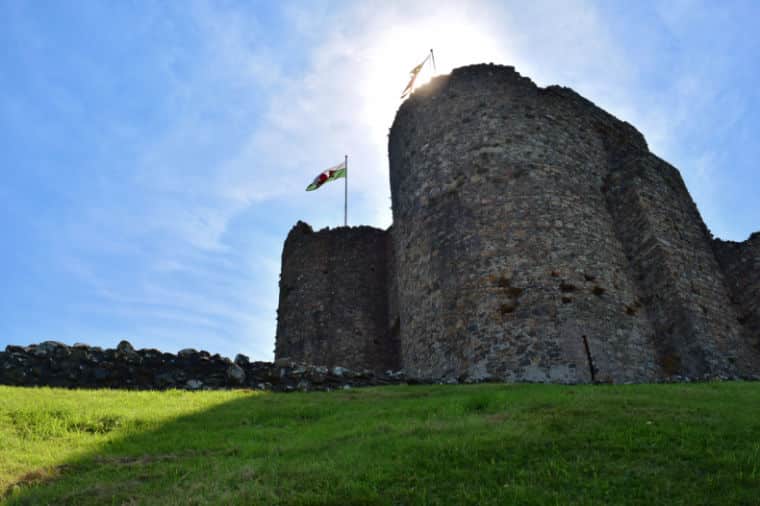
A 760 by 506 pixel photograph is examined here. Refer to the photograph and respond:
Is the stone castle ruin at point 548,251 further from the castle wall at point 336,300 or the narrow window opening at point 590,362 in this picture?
the castle wall at point 336,300

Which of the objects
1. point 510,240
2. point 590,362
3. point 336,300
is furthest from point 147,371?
point 336,300

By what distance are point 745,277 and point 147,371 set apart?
14406 mm

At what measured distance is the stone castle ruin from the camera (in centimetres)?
1295

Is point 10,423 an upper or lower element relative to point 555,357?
lower

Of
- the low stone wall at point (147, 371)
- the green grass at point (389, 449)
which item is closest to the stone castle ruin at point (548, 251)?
the low stone wall at point (147, 371)

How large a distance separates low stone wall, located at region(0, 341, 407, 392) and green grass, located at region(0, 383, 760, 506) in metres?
1.12

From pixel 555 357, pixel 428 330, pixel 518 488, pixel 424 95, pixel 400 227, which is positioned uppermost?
pixel 424 95

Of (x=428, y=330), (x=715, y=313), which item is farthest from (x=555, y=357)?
(x=715, y=313)

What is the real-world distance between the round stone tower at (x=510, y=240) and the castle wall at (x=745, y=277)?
3.12 metres

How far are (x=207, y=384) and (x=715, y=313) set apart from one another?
458 inches

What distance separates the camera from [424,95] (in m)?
17.5

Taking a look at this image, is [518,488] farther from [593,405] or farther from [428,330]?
[428,330]

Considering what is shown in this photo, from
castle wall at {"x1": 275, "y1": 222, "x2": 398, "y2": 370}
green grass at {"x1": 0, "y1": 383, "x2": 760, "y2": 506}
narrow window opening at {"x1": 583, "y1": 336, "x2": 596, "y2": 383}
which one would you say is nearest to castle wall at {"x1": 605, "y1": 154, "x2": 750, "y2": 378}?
narrow window opening at {"x1": 583, "y1": 336, "x2": 596, "y2": 383}

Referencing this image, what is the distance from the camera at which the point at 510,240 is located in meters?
14.0
